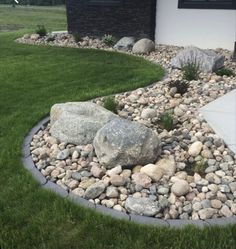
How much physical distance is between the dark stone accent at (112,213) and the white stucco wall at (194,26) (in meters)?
7.61

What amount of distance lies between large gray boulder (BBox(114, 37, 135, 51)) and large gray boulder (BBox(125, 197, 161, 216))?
7861 millimetres

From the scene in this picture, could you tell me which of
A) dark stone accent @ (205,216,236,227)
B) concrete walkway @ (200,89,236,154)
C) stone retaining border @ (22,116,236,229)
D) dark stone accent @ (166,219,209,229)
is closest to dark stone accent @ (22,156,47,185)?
stone retaining border @ (22,116,236,229)

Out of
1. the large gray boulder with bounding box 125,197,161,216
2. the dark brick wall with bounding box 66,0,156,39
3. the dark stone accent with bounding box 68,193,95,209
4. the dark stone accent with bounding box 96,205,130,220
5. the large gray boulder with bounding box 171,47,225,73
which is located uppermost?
the dark brick wall with bounding box 66,0,156,39

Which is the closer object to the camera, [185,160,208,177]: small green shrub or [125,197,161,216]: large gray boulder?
[125,197,161,216]: large gray boulder

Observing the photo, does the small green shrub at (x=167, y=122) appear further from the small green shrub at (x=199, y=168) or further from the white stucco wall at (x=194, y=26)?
the white stucco wall at (x=194, y=26)

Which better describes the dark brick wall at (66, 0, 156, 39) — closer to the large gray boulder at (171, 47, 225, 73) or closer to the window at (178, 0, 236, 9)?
the window at (178, 0, 236, 9)

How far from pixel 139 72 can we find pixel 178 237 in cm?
536

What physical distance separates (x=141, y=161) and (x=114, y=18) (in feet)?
28.5

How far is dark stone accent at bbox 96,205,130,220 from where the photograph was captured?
10.8 feet

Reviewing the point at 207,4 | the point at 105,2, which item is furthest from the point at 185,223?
the point at 105,2

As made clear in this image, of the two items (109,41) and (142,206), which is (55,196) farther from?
(109,41)

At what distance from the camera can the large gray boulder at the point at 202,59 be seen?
751 centimetres

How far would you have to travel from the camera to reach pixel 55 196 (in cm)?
360

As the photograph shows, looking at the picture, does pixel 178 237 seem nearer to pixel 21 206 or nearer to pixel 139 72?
pixel 21 206
